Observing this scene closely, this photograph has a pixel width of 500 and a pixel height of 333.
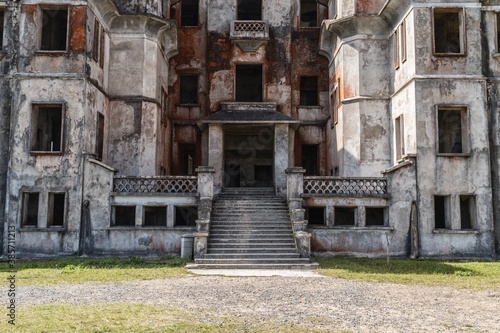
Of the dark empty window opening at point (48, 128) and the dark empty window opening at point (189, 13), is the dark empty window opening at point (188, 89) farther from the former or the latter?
the dark empty window opening at point (48, 128)

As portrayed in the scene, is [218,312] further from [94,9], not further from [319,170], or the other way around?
[319,170]

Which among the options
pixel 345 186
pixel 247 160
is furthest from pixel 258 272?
pixel 247 160

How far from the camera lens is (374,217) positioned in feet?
70.2

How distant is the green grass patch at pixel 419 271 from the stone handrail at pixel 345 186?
3.00 meters

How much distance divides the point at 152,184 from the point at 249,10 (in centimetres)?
1746

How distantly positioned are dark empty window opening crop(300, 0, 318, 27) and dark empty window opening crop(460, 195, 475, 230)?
51.4ft

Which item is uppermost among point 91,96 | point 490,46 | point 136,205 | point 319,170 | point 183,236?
point 490,46

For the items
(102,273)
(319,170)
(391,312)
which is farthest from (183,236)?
(319,170)

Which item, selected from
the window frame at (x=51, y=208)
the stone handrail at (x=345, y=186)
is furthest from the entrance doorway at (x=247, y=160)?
the window frame at (x=51, y=208)

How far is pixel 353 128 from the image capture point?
2314 cm

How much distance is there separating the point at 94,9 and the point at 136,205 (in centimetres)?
880

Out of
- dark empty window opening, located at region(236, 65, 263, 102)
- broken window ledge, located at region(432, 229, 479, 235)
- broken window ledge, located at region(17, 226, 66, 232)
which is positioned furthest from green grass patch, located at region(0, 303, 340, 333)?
dark empty window opening, located at region(236, 65, 263, 102)

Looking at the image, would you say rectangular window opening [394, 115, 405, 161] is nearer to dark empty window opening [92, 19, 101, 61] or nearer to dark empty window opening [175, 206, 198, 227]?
dark empty window opening [175, 206, 198, 227]

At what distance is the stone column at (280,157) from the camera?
Answer: 2333cm
